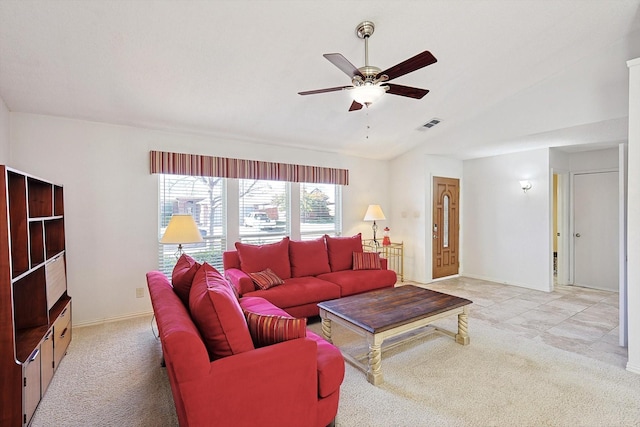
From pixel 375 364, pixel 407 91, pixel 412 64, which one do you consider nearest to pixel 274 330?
pixel 375 364

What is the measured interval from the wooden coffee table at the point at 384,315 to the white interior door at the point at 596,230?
12.9ft

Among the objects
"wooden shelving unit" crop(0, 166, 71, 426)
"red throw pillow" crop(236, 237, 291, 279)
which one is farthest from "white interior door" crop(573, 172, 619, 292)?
"wooden shelving unit" crop(0, 166, 71, 426)

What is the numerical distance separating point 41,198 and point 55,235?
50 cm

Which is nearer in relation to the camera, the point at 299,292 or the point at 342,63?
the point at 342,63

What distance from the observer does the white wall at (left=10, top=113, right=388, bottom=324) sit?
11.3 feet

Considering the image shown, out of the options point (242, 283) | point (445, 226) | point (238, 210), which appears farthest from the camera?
point (445, 226)

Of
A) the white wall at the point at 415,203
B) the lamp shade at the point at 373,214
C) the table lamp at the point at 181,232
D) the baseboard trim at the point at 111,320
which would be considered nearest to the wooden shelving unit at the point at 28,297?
the baseboard trim at the point at 111,320

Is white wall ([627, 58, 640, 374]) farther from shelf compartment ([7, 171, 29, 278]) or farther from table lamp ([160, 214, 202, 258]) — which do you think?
shelf compartment ([7, 171, 29, 278])

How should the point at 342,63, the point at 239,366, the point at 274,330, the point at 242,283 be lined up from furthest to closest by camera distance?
the point at 242,283
the point at 342,63
the point at 274,330
the point at 239,366

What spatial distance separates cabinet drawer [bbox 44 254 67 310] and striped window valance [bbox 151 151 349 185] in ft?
4.74

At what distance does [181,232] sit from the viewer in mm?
3176

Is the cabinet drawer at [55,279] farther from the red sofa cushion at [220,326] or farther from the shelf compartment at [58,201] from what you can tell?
the red sofa cushion at [220,326]

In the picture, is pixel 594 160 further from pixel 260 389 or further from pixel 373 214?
pixel 260 389

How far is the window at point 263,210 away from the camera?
4707mm
